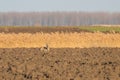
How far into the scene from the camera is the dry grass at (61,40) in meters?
34.9

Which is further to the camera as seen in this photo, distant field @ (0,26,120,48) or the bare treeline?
the bare treeline

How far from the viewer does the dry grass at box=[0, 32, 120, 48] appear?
34906 mm

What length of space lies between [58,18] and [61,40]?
144 metres

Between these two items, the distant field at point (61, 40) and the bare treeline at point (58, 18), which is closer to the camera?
the distant field at point (61, 40)

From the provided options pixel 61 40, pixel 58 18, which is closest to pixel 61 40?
pixel 61 40

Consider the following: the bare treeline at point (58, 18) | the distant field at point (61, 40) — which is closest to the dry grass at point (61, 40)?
the distant field at point (61, 40)

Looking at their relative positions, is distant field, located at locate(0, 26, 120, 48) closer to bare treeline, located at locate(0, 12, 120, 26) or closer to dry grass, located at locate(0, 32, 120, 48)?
dry grass, located at locate(0, 32, 120, 48)

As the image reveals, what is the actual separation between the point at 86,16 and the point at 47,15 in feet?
58.0

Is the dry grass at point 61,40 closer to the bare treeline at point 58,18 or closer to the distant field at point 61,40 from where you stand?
the distant field at point 61,40

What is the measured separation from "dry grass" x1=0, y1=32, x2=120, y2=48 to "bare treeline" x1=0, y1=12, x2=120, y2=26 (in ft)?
410

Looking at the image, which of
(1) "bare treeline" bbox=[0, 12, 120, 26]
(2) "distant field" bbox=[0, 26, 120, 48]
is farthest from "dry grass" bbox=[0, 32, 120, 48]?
(1) "bare treeline" bbox=[0, 12, 120, 26]

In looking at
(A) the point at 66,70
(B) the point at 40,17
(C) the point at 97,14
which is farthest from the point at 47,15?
(A) the point at 66,70

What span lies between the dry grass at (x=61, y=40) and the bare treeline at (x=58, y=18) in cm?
12489

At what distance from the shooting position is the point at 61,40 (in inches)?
1433
